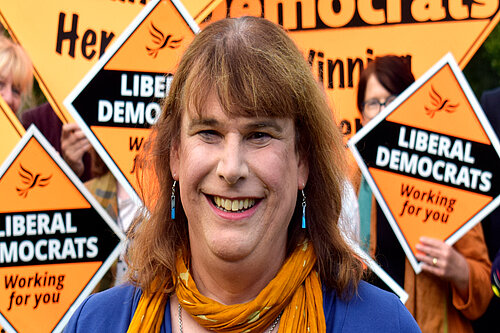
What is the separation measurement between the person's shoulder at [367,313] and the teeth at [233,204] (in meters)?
0.37

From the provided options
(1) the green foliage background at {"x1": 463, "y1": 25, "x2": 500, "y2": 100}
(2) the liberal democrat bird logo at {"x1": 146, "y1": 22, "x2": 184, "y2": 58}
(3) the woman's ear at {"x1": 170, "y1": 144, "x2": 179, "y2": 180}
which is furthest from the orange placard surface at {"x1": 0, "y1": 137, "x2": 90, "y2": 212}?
(1) the green foliage background at {"x1": 463, "y1": 25, "x2": 500, "y2": 100}

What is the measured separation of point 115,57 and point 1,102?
Answer: 52cm

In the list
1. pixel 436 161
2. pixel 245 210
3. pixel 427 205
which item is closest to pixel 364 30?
pixel 436 161

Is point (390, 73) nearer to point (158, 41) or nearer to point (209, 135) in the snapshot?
point (158, 41)

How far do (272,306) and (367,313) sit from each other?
0.26 m

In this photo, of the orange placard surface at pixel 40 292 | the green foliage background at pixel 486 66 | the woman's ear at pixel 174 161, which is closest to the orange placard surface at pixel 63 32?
the orange placard surface at pixel 40 292

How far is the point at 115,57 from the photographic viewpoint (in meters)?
2.77

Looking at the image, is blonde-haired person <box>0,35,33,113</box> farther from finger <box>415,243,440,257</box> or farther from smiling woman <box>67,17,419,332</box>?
finger <box>415,243,440,257</box>

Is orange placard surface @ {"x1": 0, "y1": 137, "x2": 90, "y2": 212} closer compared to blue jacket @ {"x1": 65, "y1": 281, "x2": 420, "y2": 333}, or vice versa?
blue jacket @ {"x1": 65, "y1": 281, "x2": 420, "y2": 333}

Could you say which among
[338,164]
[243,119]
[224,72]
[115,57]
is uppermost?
[115,57]

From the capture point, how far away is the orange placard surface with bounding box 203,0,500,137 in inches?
116

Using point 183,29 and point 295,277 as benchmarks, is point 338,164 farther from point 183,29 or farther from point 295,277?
point 183,29

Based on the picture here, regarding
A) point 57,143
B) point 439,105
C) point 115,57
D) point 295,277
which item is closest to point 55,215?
point 57,143

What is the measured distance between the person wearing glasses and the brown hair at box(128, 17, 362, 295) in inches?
38.6
